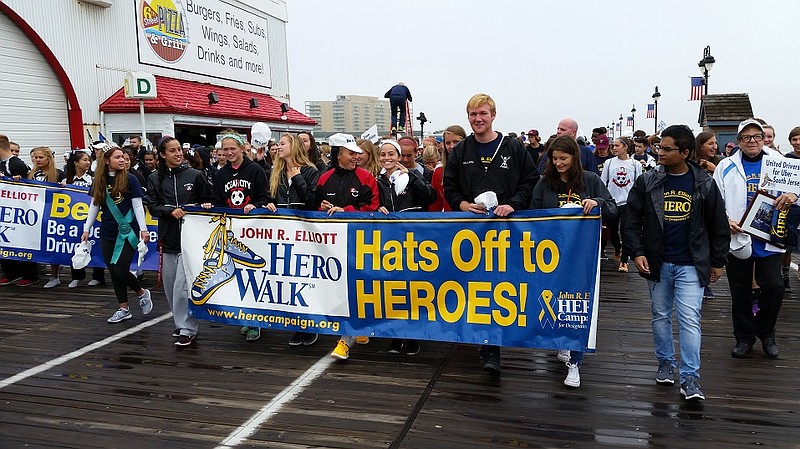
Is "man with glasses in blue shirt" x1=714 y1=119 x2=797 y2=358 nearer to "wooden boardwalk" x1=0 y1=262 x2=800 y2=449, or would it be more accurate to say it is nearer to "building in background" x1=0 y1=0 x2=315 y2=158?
"wooden boardwalk" x1=0 y1=262 x2=800 y2=449

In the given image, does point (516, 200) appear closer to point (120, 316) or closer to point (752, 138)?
point (752, 138)

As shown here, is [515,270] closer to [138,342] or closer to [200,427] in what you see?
[200,427]

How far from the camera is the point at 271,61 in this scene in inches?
1081

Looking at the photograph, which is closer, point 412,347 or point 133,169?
point 412,347

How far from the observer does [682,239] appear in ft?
13.6

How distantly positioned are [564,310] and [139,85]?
1347 centimetres

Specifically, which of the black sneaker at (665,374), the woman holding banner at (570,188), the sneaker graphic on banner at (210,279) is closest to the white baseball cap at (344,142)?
the sneaker graphic on banner at (210,279)

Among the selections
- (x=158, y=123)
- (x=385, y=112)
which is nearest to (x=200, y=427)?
(x=158, y=123)

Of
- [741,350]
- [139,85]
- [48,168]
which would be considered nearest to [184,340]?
[48,168]

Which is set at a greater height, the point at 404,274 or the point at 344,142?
the point at 344,142

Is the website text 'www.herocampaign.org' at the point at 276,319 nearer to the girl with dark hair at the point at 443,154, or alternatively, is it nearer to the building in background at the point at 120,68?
the girl with dark hair at the point at 443,154

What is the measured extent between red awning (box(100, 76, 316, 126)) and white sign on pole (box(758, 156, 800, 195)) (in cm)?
1589

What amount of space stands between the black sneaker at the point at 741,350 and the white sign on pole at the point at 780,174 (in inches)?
53.1

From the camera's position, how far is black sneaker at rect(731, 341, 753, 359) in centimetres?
505
